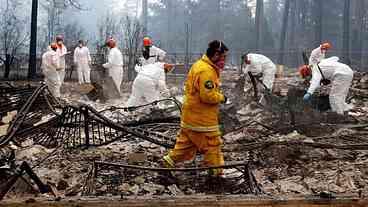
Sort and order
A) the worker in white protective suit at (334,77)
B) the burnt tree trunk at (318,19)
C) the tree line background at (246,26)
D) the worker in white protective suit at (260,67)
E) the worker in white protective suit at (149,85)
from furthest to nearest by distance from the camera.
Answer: the tree line background at (246,26) < the burnt tree trunk at (318,19) < the worker in white protective suit at (260,67) < the worker in white protective suit at (149,85) < the worker in white protective suit at (334,77)

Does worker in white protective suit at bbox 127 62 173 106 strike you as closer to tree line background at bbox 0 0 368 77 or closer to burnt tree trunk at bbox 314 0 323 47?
tree line background at bbox 0 0 368 77

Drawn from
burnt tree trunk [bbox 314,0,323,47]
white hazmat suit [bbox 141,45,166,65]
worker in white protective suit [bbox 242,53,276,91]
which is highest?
burnt tree trunk [bbox 314,0,323,47]

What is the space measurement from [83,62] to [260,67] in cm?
718

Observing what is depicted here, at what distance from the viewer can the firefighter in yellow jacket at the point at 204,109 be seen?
15.9 feet

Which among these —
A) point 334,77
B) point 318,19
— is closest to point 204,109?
point 334,77

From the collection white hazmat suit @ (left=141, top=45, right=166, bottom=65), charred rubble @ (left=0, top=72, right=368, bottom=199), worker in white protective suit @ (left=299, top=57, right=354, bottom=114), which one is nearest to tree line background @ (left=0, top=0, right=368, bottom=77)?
white hazmat suit @ (left=141, top=45, right=166, bottom=65)

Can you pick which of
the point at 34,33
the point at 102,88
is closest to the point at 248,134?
the point at 102,88

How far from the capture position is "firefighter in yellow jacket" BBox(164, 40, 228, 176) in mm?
4859

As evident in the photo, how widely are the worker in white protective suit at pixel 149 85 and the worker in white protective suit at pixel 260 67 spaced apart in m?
2.60

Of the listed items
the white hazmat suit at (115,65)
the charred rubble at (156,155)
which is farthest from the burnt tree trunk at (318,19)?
the charred rubble at (156,155)

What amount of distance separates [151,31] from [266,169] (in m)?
50.5

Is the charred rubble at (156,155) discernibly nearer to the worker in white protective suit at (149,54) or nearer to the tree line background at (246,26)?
the worker in white protective suit at (149,54)

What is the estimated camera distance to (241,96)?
12.0 m

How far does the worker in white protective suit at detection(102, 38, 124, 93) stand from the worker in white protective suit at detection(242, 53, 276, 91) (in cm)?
408
